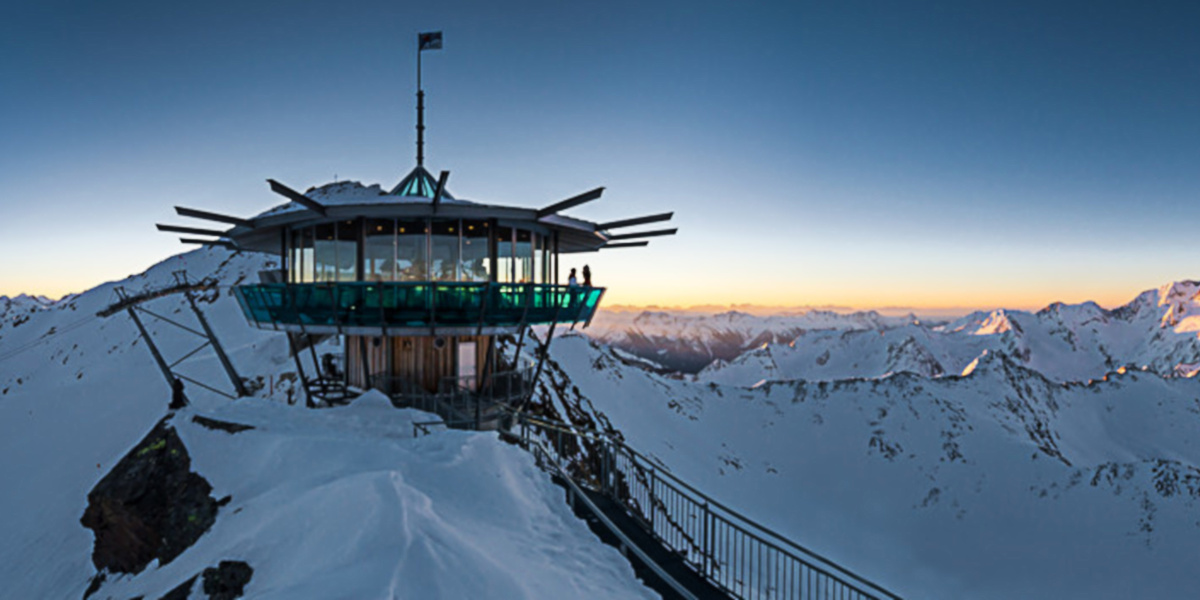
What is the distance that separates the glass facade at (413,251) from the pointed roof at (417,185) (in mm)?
3816

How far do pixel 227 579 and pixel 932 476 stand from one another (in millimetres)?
126328

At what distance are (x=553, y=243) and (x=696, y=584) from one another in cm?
1580

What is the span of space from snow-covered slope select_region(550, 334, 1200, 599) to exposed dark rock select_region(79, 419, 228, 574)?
68.6m

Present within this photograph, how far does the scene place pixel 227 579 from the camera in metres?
9.60

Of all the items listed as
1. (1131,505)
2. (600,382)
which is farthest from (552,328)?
(1131,505)

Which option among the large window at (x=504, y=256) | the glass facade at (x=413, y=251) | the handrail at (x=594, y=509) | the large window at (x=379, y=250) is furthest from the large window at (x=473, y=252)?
the handrail at (x=594, y=509)

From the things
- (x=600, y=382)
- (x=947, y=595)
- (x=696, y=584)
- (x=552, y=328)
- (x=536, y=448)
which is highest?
(x=552, y=328)

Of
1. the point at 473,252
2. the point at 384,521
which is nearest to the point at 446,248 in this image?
the point at 473,252

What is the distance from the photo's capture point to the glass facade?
20.1m

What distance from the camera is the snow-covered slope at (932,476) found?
8356 cm

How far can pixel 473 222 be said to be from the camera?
20578 mm

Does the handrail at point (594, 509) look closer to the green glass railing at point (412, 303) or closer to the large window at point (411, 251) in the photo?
the green glass railing at point (412, 303)

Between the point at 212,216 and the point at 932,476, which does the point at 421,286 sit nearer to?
the point at 212,216

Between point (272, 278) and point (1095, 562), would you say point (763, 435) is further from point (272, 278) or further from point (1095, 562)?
point (272, 278)
